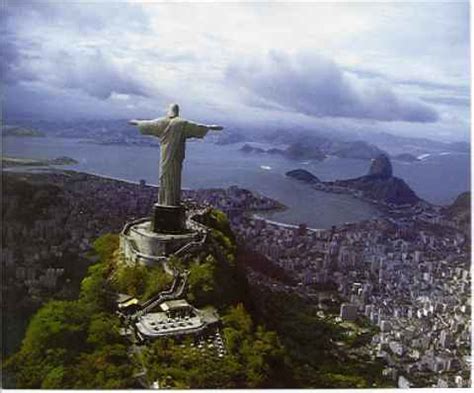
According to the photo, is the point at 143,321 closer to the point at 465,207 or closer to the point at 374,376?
the point at 374,376

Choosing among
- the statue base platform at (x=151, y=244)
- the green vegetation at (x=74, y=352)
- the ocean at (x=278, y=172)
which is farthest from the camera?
the ocean at (x=278, y=172)

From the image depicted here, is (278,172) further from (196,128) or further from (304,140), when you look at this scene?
(196,128)

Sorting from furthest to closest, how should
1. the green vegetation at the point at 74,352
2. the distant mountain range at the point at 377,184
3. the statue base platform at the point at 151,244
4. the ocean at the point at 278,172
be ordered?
the distant mountain range at the point at 377,184 → the ocean at the point at 278,172 → the statue base platform at the point at 151,244 → the green vegetation at the point at 74,352

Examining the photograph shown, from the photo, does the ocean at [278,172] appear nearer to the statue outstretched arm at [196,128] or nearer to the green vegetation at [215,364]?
the statue outstretched arm at [196,128]

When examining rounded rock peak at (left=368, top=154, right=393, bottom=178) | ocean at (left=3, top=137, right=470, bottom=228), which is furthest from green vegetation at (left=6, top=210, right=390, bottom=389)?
rounded rock peak at (left=368, top=154, right=393, bottom=178)

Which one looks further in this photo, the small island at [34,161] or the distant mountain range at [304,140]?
the distant mountain range at [304,140]

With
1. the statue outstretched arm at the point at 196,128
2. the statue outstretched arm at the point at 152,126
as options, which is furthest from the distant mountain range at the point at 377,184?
the statue outstretched arm at the point at 152,126

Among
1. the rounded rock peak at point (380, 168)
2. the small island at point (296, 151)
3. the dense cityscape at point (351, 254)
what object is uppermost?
the small island at point (296, 151)

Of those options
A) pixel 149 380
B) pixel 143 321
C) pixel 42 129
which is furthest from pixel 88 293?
pixel 42 129

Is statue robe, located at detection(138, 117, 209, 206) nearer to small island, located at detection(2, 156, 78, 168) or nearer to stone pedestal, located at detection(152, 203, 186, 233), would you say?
stone pedestal, located at detection(152, 203, 186, 233)
